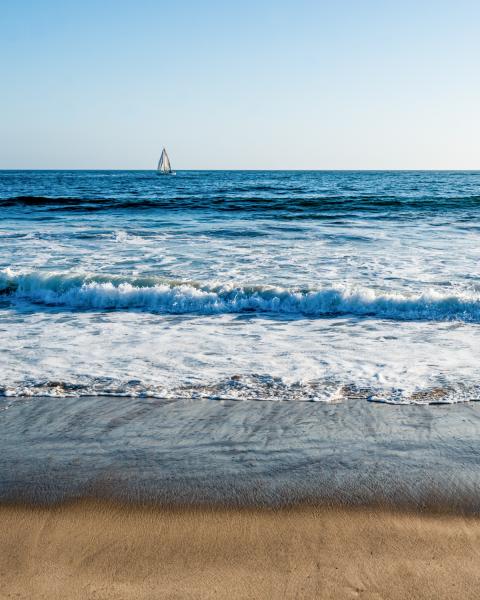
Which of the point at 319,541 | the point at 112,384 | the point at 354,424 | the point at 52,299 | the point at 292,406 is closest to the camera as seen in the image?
the point at 319,541

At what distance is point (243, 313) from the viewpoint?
738 cm

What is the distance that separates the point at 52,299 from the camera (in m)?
8.23

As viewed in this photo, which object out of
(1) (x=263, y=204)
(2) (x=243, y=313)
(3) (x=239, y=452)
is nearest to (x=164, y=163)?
(1) (x=263, y=204)

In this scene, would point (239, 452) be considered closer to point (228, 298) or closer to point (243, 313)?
point (243, 313)

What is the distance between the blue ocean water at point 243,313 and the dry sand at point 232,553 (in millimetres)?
1543

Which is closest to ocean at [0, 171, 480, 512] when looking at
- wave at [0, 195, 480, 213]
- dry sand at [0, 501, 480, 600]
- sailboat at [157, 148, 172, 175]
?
dry sand at [0, 501, 480, 600]

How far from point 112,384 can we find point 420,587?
2899mm

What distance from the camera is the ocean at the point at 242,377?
2902 millimetres

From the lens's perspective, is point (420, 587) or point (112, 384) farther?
point (112, 384)

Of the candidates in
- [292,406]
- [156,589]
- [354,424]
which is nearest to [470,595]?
[156,589]

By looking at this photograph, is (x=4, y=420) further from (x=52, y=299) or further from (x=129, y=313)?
(x=52, y=299)

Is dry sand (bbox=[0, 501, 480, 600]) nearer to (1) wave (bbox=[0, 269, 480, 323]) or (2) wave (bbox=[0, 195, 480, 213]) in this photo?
(1) wave (bbox=[0, 269, 480, 323])

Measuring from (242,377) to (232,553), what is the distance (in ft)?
7.38

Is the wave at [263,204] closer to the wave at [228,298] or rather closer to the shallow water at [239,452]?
the wave at [228,298]
